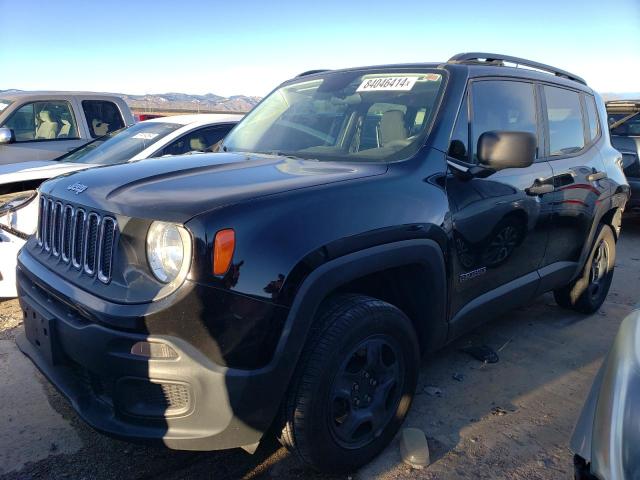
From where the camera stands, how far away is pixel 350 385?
2404 mm

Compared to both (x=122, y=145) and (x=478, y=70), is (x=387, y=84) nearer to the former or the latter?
(x=478, y=70)

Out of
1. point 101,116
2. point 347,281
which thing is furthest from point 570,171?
Answer: point 101,116

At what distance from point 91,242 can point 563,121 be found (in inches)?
133

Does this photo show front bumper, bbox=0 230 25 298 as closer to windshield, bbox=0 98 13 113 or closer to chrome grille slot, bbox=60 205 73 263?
chrome grille slot, bbox=60 205 73 263

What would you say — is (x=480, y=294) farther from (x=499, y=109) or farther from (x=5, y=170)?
(x=5, y=170)

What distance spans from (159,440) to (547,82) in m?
3.44

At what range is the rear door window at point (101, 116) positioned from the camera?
763cm

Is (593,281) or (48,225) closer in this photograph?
(48,225)

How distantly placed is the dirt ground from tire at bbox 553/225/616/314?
0.42 meters

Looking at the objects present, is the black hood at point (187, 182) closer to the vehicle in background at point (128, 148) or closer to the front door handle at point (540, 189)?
the front door handle at point (540, 189)

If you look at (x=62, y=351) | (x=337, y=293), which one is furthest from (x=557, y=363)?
(x=62, y=351)

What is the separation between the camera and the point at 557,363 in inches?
148

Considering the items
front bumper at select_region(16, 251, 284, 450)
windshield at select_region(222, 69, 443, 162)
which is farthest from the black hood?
front bumper at select_region(16, 251, 284, 450)

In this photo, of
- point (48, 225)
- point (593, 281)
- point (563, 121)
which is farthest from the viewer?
point (593, 281)
